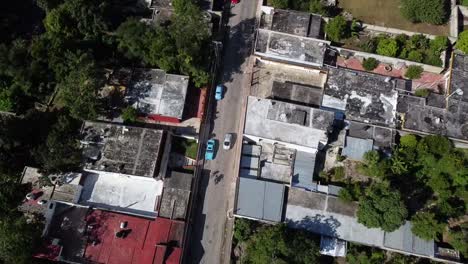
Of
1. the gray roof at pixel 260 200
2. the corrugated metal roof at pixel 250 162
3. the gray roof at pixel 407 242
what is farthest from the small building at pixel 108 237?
the gray roof at pixel 407 242

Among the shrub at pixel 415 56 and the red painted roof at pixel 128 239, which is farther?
the shrub at pixel 415 56

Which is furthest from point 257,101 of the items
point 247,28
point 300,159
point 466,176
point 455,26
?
point 455,26

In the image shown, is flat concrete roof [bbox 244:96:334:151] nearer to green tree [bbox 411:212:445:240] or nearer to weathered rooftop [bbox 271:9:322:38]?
weathered rooftop [bbox 271:9:322:38]

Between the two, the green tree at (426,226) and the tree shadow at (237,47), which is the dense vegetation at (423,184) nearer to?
the green tree at (426,226)

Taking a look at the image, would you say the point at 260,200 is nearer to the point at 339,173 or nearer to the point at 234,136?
the point at 234,136

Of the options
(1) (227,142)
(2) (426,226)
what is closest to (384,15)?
(1) (227,142)
